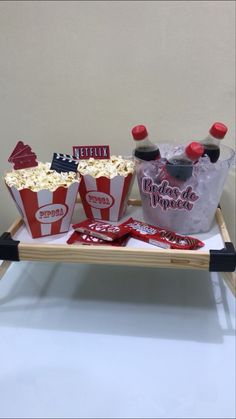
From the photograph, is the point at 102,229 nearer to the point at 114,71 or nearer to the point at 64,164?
the point at 64,164

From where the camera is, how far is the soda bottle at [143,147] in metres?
0.68

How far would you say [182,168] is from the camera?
25.8 inches

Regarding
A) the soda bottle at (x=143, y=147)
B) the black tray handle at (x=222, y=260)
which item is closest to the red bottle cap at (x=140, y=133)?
the soda bottle at (x=143, y=147)

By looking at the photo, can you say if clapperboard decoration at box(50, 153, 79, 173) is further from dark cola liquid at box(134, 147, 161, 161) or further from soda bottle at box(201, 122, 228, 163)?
soda bottle at box(201, 122, 228, 163)

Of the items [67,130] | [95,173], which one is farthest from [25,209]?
[67,130]

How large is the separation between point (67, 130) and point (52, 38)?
0.62 ft

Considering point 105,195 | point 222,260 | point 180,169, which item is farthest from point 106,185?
point 222,260

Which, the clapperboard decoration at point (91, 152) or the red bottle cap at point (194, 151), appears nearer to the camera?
the red bottle cap at point (194, 151)

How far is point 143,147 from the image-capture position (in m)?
0.72

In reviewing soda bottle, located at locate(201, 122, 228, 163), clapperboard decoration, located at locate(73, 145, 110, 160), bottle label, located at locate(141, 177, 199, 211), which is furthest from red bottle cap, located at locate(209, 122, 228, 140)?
clapperboard decoration, located at locate(73, 145, 110, 160)

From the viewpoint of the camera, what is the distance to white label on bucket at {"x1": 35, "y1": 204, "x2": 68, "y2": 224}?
2.26 ft

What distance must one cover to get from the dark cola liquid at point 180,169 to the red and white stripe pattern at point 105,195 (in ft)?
0.29

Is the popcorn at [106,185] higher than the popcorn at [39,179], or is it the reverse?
the popcorn at [39,179]

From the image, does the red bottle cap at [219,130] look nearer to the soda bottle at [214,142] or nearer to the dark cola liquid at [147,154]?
the soda bottle at [214,142]
